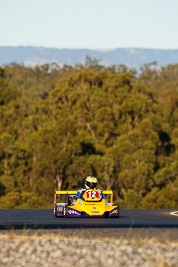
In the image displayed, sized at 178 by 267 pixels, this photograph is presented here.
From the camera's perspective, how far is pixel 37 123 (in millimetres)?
71938

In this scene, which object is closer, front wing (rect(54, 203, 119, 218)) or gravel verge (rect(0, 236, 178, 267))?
gravel verge (rect(0, 236, 178, 267))

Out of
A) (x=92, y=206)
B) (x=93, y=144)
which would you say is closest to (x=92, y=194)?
(x=92, y=206)

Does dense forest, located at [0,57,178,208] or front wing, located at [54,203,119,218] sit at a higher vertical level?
front wing, located at [54,203,119,218]

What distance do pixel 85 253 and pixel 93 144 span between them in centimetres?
5155

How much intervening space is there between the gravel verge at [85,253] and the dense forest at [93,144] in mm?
35101

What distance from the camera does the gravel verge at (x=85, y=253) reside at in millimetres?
9961

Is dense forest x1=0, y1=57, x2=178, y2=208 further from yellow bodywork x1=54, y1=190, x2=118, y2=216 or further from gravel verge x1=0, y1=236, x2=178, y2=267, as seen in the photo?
gravel verge x1=0, y1=236, x2=178, y2=267

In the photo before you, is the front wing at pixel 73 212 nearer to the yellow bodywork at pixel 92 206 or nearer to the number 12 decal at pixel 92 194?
the yellow bodywork at pixel 92 206

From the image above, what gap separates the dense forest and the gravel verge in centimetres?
3510

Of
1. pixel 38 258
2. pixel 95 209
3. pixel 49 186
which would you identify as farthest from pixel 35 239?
pixel 49 186

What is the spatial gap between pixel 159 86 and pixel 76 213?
342ft

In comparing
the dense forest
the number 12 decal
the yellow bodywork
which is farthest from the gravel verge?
the dense forest

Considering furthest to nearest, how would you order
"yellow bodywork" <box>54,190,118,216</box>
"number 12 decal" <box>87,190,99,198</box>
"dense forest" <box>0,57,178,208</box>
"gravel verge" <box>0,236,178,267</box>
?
"dense forest" <box>0,57,178,208</box> < "number 12 decal" <box>87,190,99,198</box> < "yellow bodywork" <box>54,190,118,216</box> < "gravel verge" <box>0,236,178,267</box>

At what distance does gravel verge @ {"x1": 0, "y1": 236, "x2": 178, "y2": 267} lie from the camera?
32.7ft
